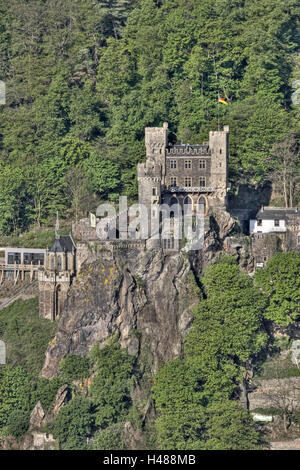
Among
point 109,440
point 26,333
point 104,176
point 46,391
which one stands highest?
point 104,176

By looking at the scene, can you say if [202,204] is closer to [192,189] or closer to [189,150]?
[192,189]

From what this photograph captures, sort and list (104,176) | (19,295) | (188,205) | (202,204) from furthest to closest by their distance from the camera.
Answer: (104,176)
(202,204)
(188,205)
(19,295)

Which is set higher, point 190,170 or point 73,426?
point 190,170

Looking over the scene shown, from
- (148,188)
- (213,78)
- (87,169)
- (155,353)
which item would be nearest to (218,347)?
(155,353)

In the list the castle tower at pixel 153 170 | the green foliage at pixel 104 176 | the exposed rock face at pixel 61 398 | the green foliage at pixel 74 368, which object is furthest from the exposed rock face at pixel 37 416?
the green foliage at pixel 104 176

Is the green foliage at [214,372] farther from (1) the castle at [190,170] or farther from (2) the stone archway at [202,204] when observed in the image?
(1) the castle at [190,170]

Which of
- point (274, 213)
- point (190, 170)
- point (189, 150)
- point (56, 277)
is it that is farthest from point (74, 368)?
point (274, 213)

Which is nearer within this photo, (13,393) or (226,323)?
(13,393)
